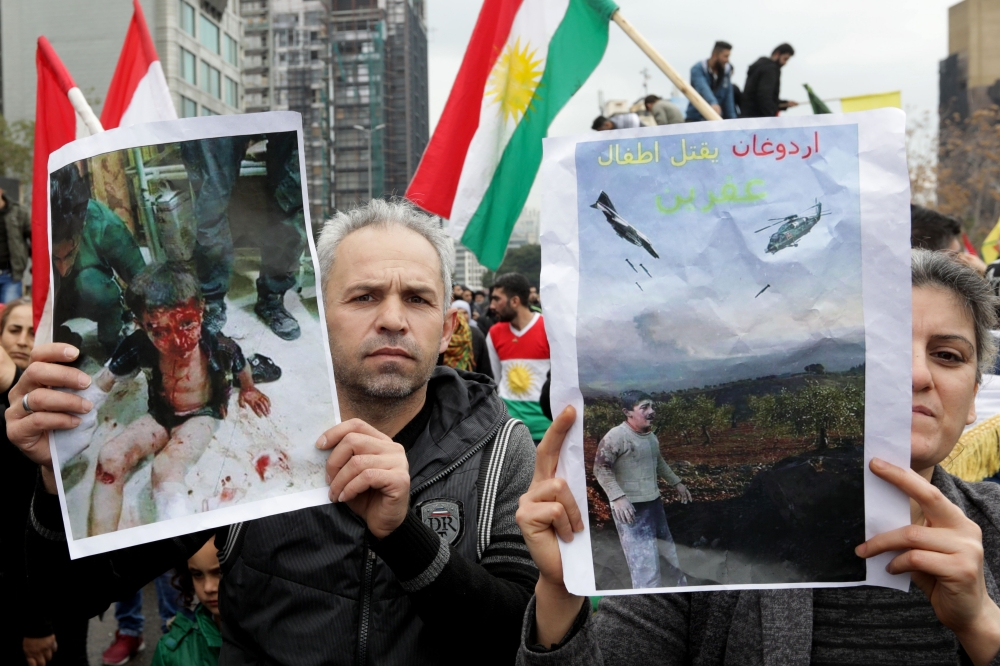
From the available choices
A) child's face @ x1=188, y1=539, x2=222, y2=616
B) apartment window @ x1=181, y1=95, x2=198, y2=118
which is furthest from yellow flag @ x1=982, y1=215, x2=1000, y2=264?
apartment window @ x1=181, y1=95, x2=198, y2=118

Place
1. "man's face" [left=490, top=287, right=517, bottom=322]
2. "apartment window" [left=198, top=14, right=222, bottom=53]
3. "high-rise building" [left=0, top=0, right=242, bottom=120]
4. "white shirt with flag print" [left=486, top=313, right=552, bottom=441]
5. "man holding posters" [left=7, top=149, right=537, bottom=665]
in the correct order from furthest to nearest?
"apartment window" [left=198, top=14, right=222, bottom=53], "high-rise building" [left=0, top=0, right=242, bottom=120], "man's face" [left=490, top=287, right=517, bottom=322], "white shirt with flag print" [left=486, top=313, right=552, bottom=441], "man holding posters" [left=7, top=149, right=537, bottom=665]

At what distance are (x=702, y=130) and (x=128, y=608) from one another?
14.7ft

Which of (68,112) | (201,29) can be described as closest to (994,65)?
(201,29)

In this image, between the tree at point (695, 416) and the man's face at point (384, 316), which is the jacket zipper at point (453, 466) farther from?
the tree at point (695, 416)

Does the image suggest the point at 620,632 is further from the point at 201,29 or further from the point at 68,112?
the point at 201,29

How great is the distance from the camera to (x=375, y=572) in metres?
1.83

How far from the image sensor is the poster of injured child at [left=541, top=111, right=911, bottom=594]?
1.32 m

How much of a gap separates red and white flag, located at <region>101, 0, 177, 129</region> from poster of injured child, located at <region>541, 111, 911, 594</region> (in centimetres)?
291

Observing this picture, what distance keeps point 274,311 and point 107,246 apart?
0.32 metres

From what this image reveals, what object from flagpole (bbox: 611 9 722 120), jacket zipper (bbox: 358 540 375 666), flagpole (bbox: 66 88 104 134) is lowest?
jacket zipper (bbox: 358 540 375 666)

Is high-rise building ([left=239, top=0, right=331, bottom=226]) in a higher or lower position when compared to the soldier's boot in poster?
higher

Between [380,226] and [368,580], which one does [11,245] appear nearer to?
[380,226]

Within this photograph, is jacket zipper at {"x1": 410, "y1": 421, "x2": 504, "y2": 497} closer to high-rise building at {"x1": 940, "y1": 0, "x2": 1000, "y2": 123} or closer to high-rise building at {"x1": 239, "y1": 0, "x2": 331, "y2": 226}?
high-rise building at {"x1": 940, "y1": 0, "x2": 1000, "y2": 123}

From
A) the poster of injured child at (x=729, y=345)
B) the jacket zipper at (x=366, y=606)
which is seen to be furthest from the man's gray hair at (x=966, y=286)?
the jacket zipper at (x=366, y=606)
